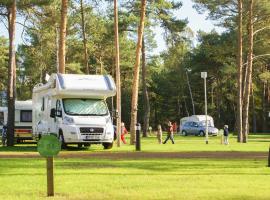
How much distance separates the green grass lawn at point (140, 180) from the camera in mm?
9570

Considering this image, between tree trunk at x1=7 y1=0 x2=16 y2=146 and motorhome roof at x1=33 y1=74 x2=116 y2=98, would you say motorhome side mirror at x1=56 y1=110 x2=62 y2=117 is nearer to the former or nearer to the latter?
motorhome roof at x1=33 y1=74 x2=116 y2=98

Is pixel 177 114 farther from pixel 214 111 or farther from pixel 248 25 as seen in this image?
pixel 248 25

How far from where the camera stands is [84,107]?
917 inches

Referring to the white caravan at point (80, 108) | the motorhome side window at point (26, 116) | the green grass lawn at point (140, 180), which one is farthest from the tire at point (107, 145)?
the motorhome side window at point (26, 116)

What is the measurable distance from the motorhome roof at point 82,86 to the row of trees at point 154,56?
4192 millimetres

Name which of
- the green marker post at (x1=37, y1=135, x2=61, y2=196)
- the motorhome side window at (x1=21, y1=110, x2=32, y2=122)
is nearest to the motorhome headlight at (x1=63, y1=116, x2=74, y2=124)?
the motorhome side window at (x1=21, y1=110, x2=32, y2=122)

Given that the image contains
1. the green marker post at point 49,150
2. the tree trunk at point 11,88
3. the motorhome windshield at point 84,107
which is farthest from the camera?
the tree trunk at point 11,88

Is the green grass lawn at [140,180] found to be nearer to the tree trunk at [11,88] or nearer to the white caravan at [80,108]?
the white caravan at [80,108]

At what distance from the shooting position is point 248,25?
39969 millimetres

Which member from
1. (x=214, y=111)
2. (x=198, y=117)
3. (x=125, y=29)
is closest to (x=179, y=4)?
(x=125, y=29)

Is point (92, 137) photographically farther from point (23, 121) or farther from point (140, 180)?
point (23, 121)

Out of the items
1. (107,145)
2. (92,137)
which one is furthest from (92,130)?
(107,145)

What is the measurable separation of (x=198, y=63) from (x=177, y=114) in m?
18.2

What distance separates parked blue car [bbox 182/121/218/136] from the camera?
203 ft
